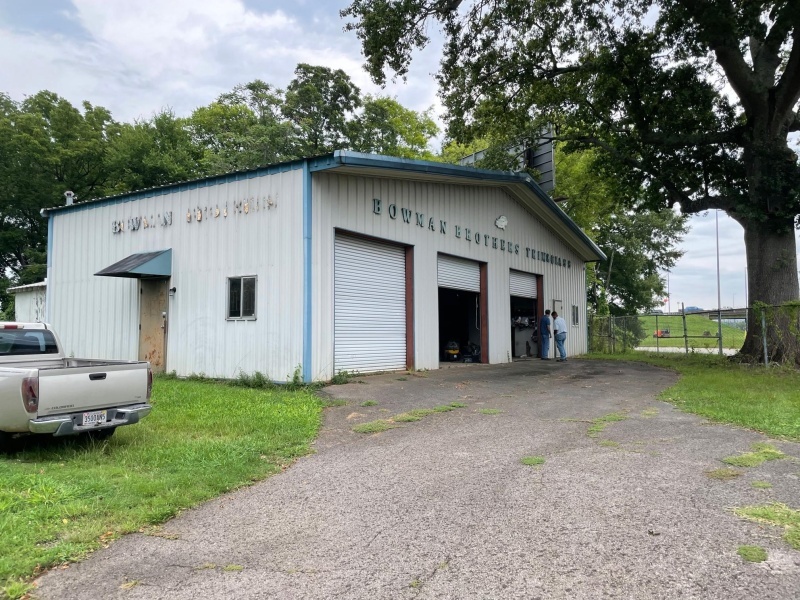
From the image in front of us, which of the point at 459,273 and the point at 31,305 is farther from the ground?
the point at 459,273

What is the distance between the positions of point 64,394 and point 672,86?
57.9ft

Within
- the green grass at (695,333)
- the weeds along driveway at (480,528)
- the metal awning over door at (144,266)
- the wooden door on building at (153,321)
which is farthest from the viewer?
the green grass at (695,333)

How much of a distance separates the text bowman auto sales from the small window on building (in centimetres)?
351

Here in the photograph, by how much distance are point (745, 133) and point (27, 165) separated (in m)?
36.2

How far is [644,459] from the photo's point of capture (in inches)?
234

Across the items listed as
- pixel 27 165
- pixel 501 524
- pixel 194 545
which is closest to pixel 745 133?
pixel 501 524

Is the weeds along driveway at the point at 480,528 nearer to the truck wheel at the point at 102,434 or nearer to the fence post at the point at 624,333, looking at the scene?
the truck wheel at the point at 102,434

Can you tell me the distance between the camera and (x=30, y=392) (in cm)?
578

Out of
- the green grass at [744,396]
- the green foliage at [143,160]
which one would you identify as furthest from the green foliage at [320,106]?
the green grass at [744,396]

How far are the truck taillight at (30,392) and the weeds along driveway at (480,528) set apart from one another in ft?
7.97

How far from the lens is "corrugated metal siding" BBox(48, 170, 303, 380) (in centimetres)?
1214

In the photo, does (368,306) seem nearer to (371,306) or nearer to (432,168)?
(371,306)

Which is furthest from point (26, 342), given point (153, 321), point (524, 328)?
point (524, 328)

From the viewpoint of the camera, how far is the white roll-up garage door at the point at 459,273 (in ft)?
53.9
